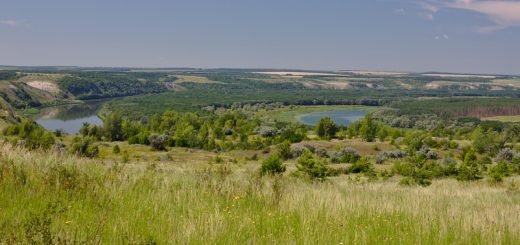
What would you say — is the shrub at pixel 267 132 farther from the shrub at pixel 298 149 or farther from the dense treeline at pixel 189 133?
the shrub at pixel 298 149

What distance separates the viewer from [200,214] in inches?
193

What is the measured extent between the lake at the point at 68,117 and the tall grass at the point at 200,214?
11980cm

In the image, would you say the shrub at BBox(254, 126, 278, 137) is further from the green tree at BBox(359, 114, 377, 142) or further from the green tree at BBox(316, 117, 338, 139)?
the green tree at BBox(359, 114, 377, 142)

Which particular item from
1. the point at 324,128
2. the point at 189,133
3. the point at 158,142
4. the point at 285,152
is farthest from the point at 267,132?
the point at 285,152

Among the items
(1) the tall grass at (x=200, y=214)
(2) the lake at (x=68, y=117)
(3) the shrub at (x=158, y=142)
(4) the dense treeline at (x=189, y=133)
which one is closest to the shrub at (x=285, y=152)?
(4) the dense treeline at (x=189, y=133)

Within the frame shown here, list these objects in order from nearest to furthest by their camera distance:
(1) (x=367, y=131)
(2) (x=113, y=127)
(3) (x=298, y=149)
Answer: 1. (3) (x=298, y=149)
2. (1) (x=367, y=131)
3. (2) (x=113, y=127)

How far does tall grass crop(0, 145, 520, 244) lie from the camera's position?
409 centimetres

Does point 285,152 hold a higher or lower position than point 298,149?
lower

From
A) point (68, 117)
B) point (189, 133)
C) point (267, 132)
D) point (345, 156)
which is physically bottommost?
point (68, 117)

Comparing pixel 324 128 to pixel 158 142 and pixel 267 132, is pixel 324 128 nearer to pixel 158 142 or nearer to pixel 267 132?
pixel 267 132

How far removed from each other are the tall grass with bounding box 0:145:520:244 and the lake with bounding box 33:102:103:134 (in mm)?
119801

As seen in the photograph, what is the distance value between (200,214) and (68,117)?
162 m

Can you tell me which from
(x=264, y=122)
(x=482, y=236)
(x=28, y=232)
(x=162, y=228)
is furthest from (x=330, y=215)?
(x=264, y=122)

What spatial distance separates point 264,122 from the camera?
150875 mm
